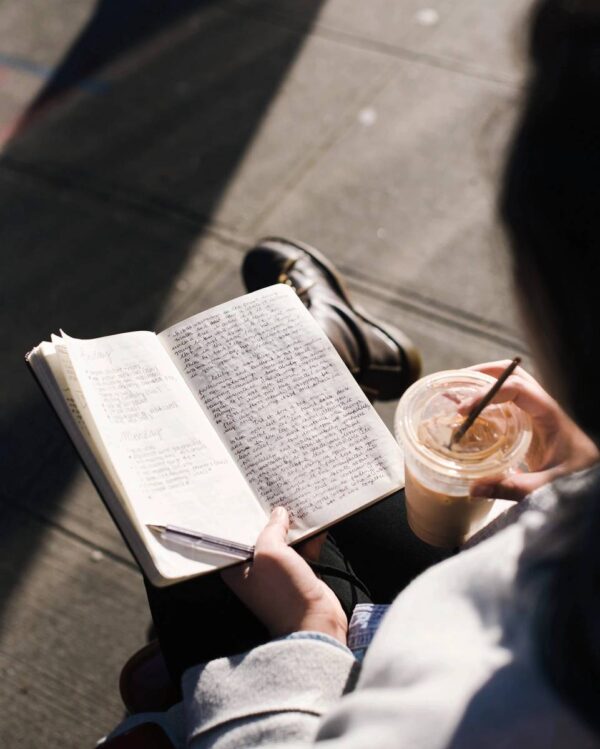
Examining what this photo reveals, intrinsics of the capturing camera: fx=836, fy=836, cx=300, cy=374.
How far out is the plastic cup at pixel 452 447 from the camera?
1248 mm

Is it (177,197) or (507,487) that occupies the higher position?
(507,487)

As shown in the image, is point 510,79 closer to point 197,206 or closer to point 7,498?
point 197,206

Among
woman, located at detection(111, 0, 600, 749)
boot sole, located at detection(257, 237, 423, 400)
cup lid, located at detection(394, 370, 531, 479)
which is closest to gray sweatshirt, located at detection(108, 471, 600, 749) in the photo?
woman, located at detection(111, 0, 600, 749)

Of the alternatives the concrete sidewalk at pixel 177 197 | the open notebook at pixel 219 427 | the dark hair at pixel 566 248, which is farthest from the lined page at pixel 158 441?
the concrete sidewalk at pixel 177 197

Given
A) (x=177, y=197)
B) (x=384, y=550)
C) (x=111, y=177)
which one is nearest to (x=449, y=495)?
(x=384, y=550)

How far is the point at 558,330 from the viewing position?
2.69 feet

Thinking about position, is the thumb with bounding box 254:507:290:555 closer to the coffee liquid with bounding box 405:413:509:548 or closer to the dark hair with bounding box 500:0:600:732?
the coffee liquid with bounding box 405:413:509:548

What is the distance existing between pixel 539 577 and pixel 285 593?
520 millimetres

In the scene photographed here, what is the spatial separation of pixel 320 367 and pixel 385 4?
9.77 ft

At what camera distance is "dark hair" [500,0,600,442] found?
0.75m

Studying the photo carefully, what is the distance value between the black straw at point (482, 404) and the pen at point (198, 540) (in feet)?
1.19

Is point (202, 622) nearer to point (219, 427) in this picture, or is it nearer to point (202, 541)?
point (202, 541)

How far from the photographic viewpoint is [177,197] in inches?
122

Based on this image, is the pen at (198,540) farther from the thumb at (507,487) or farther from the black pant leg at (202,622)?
the thumb at (507,487)
